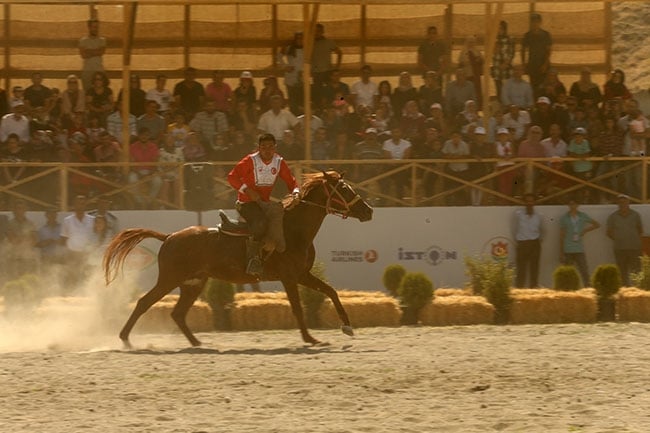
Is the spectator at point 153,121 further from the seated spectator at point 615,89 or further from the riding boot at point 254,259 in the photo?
the seated spectator at point 615,89

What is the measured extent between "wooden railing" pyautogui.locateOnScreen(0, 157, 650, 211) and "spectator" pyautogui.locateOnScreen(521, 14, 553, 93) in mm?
2657

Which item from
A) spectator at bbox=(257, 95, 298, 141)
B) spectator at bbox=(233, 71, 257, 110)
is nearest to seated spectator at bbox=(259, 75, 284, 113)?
spectator at bbox=(233, 71, 257, 110)

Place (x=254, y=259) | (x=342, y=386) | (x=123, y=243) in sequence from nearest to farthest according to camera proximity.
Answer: (x=342, y=386)
(x=254, y=259)
(x=123, y=243)

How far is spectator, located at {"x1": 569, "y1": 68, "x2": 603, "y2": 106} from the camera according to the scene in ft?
77.0

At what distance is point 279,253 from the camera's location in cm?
1535

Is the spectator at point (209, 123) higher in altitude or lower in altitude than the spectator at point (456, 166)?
higher

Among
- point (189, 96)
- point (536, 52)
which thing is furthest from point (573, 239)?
point (189, 96)

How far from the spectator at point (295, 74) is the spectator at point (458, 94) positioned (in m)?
2.53

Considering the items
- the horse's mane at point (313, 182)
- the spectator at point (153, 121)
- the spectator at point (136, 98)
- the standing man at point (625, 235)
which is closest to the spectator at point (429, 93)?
the standing man at point (625, 235)

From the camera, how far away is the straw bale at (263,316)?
1781 centimetres

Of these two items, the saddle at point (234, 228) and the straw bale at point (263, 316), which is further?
the straw bale at point (263, 316)

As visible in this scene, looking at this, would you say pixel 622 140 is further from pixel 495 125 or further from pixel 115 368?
pixel 115 368

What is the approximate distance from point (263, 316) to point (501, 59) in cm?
868

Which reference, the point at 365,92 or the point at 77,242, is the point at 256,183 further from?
the point at 365,92
